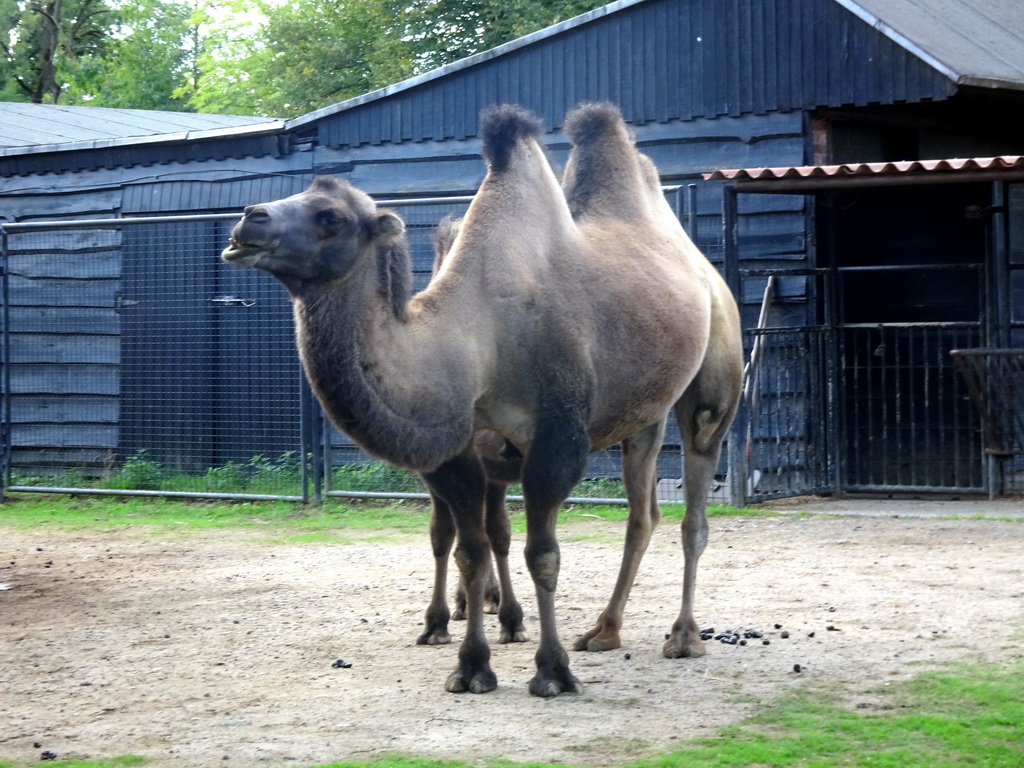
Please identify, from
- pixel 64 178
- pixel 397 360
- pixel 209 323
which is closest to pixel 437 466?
pixel 397 360

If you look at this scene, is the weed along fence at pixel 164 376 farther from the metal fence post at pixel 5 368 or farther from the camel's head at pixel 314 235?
the camel's head at pixel 314 235

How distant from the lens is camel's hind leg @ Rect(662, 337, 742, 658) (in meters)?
7.05

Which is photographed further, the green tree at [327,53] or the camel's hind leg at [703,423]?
the green tree at [327,53]

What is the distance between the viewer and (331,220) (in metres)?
5.26

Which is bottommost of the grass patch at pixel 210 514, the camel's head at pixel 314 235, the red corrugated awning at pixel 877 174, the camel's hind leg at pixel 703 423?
the grass patch at pixel 210 514

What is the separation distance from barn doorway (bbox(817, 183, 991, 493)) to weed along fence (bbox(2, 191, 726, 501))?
4.96ft

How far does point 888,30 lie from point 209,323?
6839mm

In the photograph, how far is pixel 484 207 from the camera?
6129 millimetres

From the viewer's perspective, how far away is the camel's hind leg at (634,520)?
6.70 m

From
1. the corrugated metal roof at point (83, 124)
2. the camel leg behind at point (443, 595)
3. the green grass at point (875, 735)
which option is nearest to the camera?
the green grass at point (875, 735)

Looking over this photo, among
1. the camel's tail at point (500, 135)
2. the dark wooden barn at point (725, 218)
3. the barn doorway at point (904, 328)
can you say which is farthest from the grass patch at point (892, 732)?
the barn doorway at point (904, 328)

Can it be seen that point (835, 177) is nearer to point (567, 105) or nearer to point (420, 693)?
point (567, 105)

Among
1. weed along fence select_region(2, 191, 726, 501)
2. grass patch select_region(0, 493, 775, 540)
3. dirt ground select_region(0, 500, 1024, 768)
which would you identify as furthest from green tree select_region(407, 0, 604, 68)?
dirt ground select_region(0, 500, 1024, 768)

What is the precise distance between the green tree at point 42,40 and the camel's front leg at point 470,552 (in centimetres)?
3585
